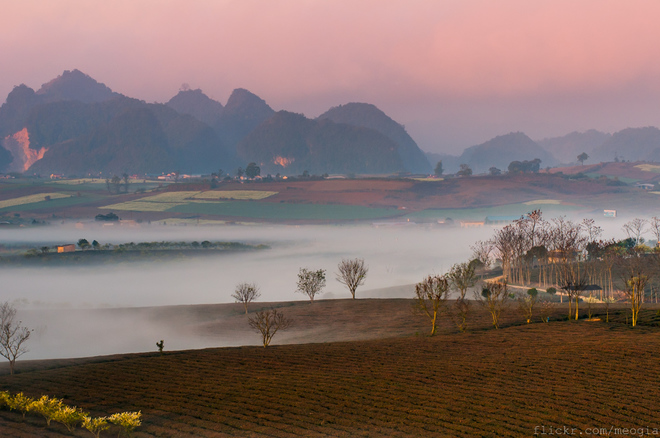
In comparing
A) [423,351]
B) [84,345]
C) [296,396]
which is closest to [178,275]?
[84,345]

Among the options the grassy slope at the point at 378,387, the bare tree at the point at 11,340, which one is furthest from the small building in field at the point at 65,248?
the grassy slope at the point at 378,387

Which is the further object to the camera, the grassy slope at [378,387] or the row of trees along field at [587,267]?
the row of trees along field at [587,267]

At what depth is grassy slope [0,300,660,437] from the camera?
3152 centimetres

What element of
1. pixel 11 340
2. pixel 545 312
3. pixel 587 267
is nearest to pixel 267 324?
pixel 545 312

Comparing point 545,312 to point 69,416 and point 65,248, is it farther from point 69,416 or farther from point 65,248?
A: point 65,248

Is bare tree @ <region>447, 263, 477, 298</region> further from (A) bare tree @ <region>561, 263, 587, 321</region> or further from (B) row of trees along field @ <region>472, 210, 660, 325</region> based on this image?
(A) bare tree @ <region>561, 263, 587, 321</region>

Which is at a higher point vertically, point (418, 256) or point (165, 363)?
point (418, 256)

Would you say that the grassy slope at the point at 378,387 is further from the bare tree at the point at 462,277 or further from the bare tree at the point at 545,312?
the bare tree at the point at 462,277

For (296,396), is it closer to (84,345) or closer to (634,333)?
(634,333)

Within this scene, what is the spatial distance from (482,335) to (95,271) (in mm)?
113383

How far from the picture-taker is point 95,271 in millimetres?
145750

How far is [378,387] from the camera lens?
38.3 meters

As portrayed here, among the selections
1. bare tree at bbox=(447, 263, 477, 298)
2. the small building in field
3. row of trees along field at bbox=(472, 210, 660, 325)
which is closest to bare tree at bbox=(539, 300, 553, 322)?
bare tree at bbox=(447, 263, 477, 298)

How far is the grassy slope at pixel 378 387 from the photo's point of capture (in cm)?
3152
